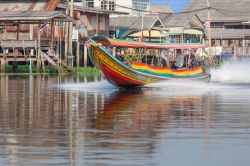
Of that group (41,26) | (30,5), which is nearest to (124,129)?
(41,26)

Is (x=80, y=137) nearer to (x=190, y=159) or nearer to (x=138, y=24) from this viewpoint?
(x=190, y=159)

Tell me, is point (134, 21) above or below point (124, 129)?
above

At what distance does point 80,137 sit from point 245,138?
3.14 m

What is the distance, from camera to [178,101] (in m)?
27.3

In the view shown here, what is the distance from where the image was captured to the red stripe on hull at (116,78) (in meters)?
34.8

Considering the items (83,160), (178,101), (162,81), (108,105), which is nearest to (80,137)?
(83,160)

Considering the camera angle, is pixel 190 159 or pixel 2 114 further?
pixel 2 114

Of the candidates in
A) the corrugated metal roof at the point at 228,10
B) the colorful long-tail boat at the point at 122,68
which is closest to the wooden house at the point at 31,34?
the colorful long-tail boat at the point at 122,68

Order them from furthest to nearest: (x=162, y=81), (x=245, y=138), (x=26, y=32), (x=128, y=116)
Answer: (x=26, y=32)
(x=162, y=81)
(x=128, y=116)
(x=245, y=138)

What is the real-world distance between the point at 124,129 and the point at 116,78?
17151mm

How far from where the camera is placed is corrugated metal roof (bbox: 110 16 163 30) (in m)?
73.9

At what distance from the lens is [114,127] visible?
60.8 feet

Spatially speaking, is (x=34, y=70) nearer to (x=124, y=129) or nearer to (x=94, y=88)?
(x=94, y=88)

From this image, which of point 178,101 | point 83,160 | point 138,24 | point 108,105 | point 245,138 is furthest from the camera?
point 138,24
